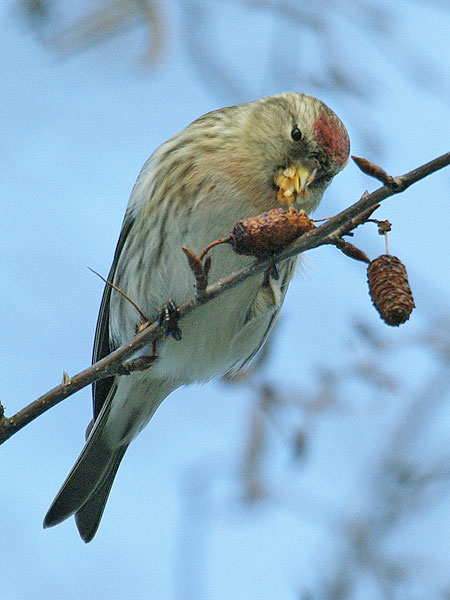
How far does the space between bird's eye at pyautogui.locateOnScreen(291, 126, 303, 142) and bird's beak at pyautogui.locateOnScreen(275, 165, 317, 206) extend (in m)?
0.14

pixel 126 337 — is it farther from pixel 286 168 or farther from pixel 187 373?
pixel 286 168

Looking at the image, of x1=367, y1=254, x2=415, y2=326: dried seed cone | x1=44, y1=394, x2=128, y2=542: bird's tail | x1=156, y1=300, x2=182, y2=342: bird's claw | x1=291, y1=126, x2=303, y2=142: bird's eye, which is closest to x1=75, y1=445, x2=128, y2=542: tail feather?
x1=44, y1=394, x2=128, y2=542: bird's tail

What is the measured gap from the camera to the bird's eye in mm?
3596

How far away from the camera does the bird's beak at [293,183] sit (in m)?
3.48

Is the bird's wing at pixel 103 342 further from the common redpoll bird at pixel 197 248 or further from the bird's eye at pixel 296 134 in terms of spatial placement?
the bird's eye at pixel 296 134

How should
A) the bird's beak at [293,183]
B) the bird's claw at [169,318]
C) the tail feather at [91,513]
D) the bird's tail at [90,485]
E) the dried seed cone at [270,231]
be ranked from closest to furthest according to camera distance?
the dried seed cone at [270,231] < the bird's claw at [169,318] < the bird's beak at [293,183] < the bird's tail at [90,485] < the tail feather at [91,513]

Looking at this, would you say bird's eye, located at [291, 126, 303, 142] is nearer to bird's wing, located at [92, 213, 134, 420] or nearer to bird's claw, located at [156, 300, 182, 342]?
bird's wing, located at [92, 213, 134, 420]

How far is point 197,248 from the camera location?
138 inches

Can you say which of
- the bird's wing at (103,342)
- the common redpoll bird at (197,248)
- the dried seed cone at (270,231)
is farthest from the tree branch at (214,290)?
the bird's wing at (103,342)

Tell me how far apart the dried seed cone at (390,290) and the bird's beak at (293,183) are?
3.40 ft

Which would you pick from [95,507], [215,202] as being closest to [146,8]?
[215,202]

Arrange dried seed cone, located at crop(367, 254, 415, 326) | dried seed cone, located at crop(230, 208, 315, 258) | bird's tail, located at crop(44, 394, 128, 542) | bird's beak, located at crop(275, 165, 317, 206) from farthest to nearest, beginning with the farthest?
bird's tail, located at crop(44, 394, 128, 542) → bird's beak, located at crop(275, 165, 317, 206) → dried seed cone, located at crop(230, 208, 315, 258) → dried seed cone, located at crop(367, 254, 415, 326)

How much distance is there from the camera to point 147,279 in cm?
368

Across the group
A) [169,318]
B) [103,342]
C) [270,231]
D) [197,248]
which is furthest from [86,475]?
[270,231]
